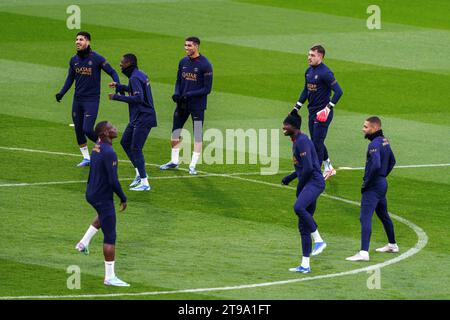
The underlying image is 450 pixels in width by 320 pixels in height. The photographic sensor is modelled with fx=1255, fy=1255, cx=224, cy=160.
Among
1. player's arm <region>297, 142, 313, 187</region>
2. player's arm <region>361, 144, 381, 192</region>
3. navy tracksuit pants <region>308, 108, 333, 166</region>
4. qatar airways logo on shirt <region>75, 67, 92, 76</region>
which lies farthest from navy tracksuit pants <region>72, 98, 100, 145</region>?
player's arm <region>361, 144, 381, 192</region>

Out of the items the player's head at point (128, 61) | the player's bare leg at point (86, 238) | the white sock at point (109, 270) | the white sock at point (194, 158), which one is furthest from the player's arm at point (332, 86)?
the white sock at point (109, 270)

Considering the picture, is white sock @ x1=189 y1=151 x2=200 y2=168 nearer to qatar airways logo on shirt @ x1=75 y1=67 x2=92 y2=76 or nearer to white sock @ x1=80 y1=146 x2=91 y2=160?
white sock @ x1=80 y1=146 x2=91 y2=160

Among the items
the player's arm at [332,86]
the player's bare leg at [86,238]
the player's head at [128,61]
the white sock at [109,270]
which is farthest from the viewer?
the player's arm at [332,86]

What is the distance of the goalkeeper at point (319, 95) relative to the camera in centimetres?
2480

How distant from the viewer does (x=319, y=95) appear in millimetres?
25094

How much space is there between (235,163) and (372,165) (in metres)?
7.62

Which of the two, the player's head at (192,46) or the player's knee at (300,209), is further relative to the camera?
the player's head at (192,46)

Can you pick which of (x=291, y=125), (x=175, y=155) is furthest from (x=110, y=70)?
(x=291, y=125)

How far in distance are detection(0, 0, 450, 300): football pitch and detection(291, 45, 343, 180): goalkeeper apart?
1.10 m

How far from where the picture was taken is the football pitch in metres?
18.9

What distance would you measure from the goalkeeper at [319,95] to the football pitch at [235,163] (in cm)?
110

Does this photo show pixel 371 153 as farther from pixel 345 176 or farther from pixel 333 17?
pixel 333 17

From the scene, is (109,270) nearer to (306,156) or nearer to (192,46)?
(306,156)

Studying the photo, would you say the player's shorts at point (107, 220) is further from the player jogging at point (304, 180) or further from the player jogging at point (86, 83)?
the player jogging at point (86, 83)
